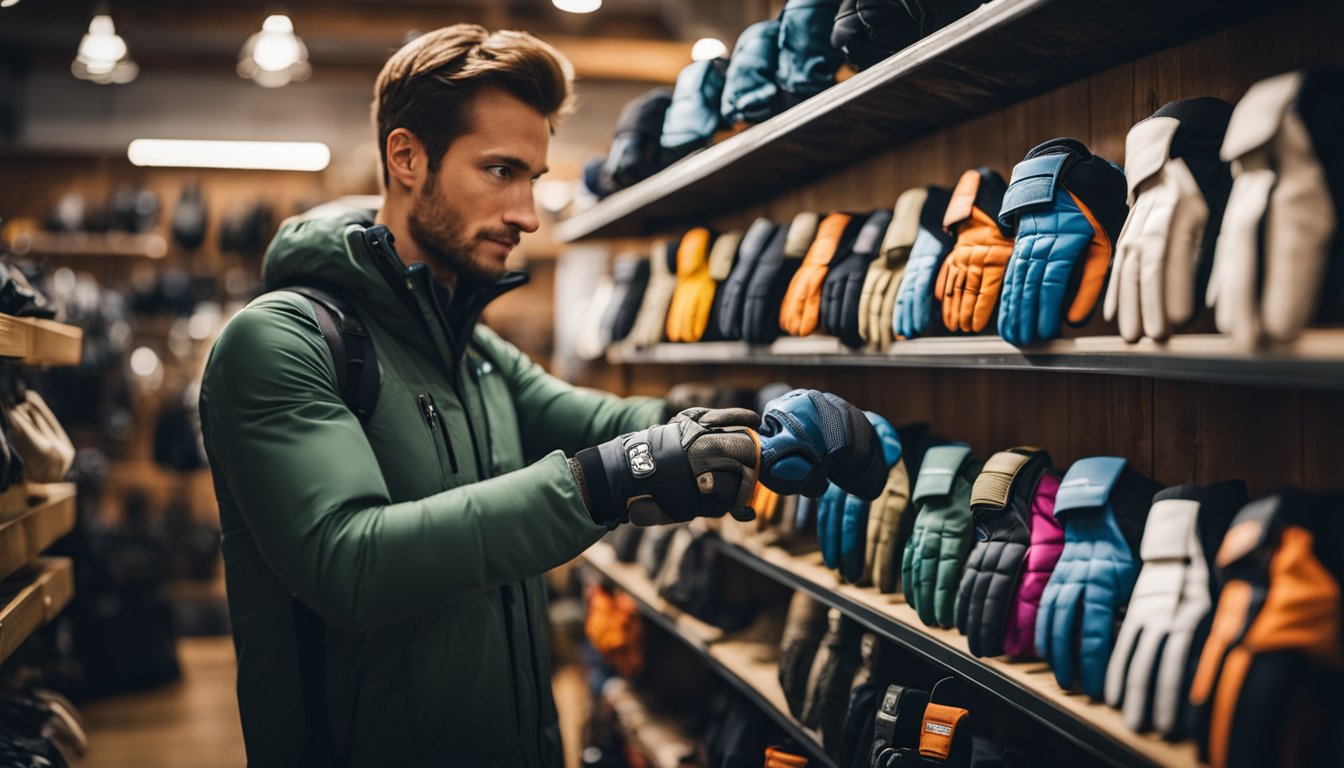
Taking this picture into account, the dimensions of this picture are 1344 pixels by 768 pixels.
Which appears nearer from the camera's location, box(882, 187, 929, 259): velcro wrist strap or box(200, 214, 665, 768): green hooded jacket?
box(200, 214, 665, 768): green hooded jacket

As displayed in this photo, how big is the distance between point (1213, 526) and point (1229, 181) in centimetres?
50

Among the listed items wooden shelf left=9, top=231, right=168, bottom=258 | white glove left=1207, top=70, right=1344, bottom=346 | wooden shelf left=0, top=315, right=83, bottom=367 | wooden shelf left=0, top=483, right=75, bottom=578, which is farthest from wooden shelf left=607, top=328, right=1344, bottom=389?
wooden shelf left=9, top=231, right=168, bottom=258

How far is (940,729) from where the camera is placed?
1.67 metres

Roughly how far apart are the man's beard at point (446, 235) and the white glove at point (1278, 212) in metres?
1.25

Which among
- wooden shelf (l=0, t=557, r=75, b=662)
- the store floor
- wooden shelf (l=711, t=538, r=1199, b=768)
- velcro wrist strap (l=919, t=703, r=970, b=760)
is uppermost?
wooden shelf (l=0, t=557, r=75, b=662)

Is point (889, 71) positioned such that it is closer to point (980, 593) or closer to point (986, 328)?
point (986, 328)

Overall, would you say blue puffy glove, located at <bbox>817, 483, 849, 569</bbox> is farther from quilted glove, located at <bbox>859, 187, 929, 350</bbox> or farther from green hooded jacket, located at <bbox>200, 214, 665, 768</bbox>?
green hooded jacket, located at <bbox>200, 214, 665, 768</bbox>

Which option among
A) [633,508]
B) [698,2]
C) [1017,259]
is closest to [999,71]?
[1017,259]

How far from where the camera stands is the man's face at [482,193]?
1816 millimetres

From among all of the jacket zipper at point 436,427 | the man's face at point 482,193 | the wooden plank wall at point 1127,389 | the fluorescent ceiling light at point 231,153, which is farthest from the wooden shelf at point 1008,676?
the fluorescent ceiling light at point 231,153

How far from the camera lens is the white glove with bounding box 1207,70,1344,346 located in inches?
42.3

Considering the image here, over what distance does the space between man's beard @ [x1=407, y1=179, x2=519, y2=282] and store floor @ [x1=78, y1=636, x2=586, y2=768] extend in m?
2.65

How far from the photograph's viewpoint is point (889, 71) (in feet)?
5.81

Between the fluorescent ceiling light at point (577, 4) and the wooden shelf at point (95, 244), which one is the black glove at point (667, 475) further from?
the wooden shelf at point (95, 244)
